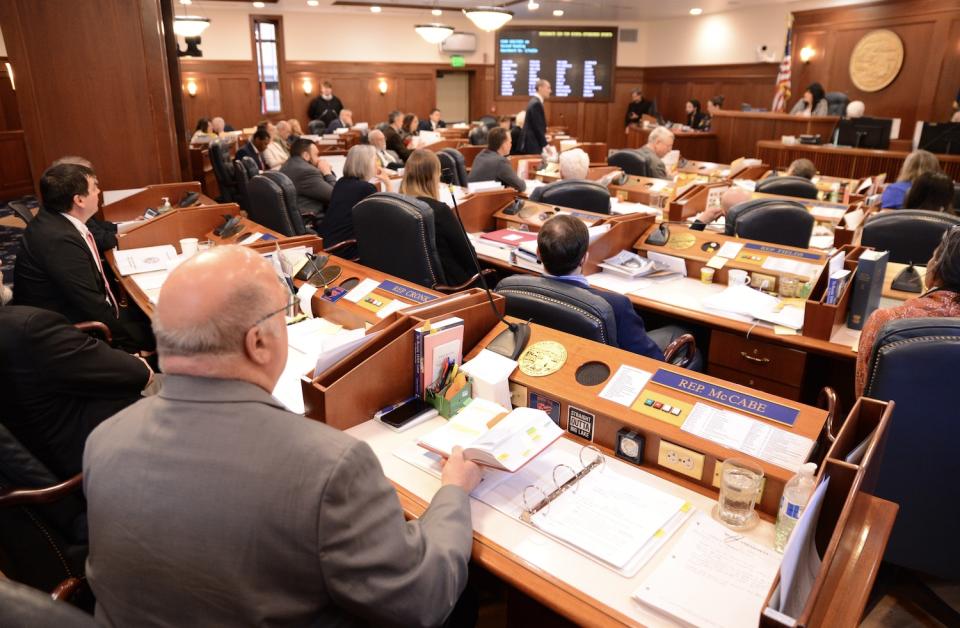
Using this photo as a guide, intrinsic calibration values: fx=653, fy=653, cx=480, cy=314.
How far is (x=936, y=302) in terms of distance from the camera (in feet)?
7.14

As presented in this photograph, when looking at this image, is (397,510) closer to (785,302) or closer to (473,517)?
(473,517)

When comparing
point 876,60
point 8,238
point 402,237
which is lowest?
point 8,238

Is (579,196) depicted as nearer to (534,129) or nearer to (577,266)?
(577,266)

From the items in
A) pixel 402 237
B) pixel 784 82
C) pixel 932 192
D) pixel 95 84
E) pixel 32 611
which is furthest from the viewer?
pixel 784 82

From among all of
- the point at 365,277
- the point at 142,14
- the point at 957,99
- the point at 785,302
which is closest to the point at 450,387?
the point at 365,277

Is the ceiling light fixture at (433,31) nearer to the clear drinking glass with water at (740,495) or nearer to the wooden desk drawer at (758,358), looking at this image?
the wooden desk drawer at (758,358)

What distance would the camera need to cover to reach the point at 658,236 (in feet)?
12.7

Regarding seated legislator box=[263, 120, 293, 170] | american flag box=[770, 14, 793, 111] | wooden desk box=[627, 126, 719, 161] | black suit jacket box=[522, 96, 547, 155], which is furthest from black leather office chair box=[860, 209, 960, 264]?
american flag box=[770, 14, 793, 111]

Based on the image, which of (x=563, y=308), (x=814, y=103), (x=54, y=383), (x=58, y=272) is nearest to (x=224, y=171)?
(x=58, y=272)

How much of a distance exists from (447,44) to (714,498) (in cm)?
1500

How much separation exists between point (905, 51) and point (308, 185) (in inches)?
371

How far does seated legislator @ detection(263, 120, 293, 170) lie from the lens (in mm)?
7953

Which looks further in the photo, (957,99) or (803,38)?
(803,38)

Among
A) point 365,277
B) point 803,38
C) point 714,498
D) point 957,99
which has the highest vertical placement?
point 803,38
